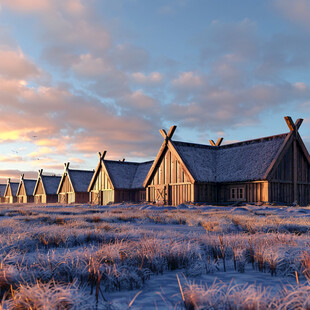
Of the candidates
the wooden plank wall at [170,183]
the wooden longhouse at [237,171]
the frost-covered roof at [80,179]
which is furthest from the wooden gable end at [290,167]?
the frost-covered roof at [80,179]

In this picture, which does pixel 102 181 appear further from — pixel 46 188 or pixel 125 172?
pixel 46 188

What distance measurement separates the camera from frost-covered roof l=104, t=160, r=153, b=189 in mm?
37438

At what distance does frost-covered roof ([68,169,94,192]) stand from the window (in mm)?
25626

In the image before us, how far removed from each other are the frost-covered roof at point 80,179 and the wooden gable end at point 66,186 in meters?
0.99

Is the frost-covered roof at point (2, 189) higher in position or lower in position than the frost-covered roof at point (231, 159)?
lower

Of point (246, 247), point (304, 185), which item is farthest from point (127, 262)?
point (304, 185)

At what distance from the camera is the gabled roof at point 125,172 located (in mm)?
37375

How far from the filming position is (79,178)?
47.7 m

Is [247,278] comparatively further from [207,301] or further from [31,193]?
[31,193]

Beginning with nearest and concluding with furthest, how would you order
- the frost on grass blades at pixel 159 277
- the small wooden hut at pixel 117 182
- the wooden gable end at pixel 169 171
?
the frost on grass blades at pixel 159 277 < the wooden gable end at pixel 169 171 < the small wooden hut at pixel 117 182

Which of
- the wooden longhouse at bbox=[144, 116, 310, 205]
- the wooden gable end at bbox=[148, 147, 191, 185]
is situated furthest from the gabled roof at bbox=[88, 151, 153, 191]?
the wooden longhouse at bbox=[144, 116, 310, 205]

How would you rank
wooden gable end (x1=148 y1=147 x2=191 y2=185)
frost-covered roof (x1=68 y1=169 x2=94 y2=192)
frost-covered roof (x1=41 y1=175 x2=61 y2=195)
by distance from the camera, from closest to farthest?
wooden gable end (x1=148 y1=147 x2=191 y2=185)
frost-covered roof (x1=68 y1=169 x2=94 y2=192)
frost-covered roof (x1=41 y1=175 x2=61 y2=195)

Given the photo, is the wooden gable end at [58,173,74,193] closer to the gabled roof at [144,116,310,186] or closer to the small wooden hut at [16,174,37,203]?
the small wooden hut at [16,174,37,203]

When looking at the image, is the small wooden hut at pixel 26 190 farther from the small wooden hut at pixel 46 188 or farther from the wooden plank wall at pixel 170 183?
the wooden plank wall at pixel 170 183
